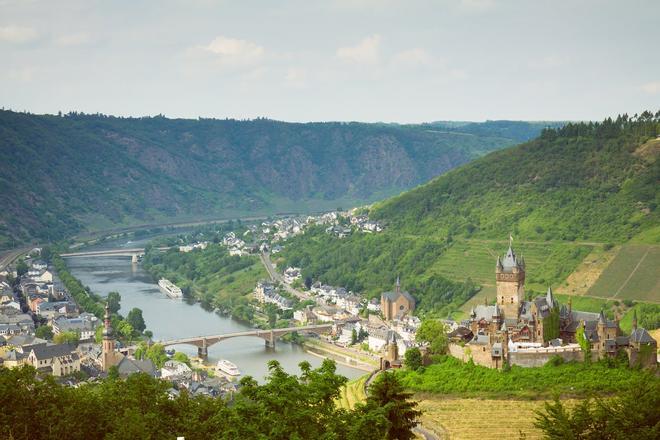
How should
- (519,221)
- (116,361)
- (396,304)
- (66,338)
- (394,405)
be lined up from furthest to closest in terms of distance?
(519,221), (396,304), (66,338), (116,361), (394,405)

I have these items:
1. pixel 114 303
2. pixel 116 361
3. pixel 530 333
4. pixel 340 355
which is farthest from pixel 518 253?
pixel 114 303

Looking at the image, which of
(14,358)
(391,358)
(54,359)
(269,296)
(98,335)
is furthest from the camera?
(269,296)

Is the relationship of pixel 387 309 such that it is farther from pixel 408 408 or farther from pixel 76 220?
pixel 76 220

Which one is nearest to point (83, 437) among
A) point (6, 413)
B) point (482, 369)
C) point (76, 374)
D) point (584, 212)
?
point (6, 413)

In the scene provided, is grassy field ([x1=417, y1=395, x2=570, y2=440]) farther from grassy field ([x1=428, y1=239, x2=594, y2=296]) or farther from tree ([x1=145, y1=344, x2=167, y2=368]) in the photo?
grassy field ([x1=428, y1=239, x2=594, y2=296])

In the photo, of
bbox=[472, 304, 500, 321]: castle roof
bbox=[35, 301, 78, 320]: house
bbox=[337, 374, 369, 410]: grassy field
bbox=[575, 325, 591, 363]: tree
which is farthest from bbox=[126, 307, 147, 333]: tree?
bbox=[575, 325, 591, 363]: tree

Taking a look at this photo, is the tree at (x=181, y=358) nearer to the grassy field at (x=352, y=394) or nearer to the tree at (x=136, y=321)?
the tree at (x=136, y=321)

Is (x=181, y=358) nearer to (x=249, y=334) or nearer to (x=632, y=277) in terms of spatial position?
(x=249, y=334)
